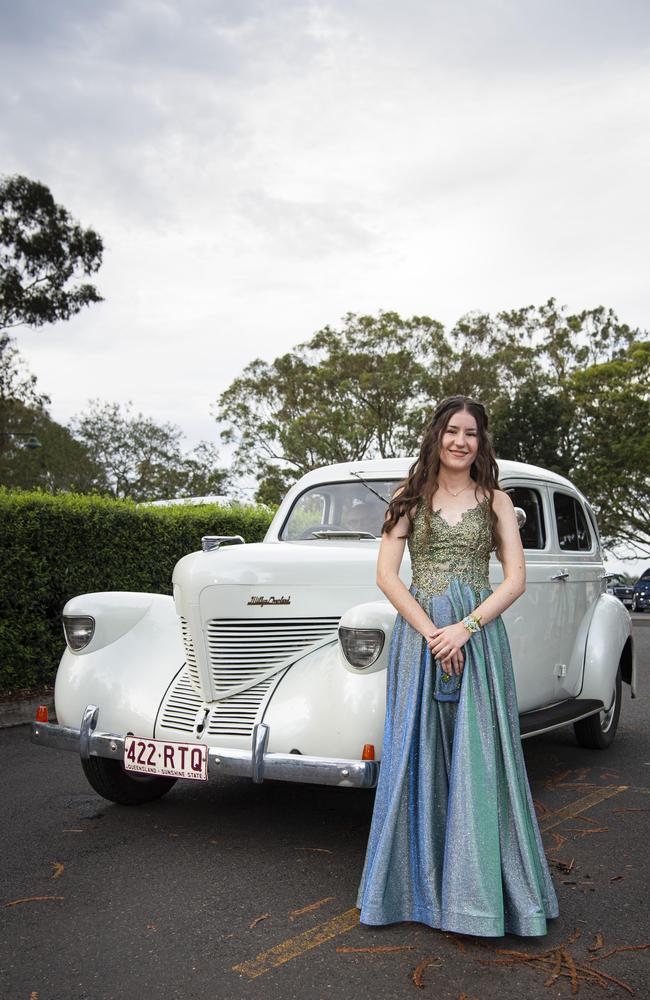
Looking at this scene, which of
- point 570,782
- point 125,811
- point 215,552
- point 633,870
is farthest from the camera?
point 570,782

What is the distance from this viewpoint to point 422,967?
2920 mm

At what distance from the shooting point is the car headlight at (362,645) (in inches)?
149

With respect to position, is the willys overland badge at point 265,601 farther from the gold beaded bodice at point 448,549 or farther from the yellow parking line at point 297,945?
the yellow parking line at point 297,945

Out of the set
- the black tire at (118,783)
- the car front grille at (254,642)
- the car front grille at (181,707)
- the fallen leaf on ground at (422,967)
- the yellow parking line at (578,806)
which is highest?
the car front grille at (254,642)

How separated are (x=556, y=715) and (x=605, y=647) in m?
1.01

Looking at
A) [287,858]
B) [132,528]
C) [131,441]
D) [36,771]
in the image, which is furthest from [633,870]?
[131,441]

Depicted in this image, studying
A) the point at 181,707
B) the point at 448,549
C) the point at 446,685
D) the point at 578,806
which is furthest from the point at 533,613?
the point at 181,707

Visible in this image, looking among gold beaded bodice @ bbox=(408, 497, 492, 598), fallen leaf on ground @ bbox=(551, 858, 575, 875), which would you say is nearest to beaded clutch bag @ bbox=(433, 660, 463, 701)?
gold beaded bodice @ bbox=(408, 497, 492, 598)

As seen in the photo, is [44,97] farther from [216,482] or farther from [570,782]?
[216,482]

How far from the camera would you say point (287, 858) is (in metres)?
4.05

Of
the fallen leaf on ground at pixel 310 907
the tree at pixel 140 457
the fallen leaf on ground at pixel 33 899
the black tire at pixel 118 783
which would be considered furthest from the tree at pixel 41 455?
the fallen leaf on ground at pixel 310 907

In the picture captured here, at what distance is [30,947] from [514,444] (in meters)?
32.4

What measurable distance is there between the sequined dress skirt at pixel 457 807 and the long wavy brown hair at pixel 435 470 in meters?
0.39

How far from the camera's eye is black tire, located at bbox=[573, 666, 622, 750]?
625 centimetres
